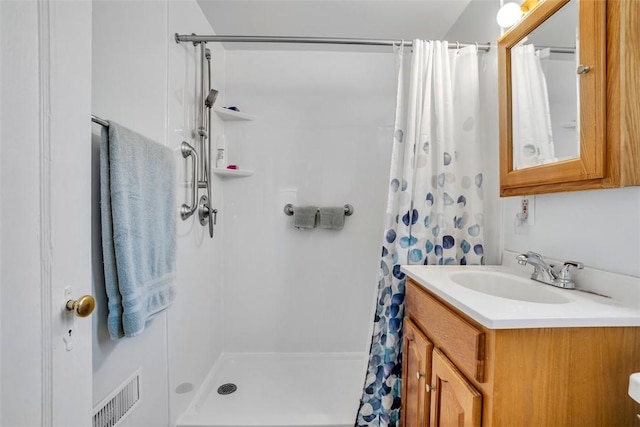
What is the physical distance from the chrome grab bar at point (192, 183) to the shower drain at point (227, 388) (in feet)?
3.70

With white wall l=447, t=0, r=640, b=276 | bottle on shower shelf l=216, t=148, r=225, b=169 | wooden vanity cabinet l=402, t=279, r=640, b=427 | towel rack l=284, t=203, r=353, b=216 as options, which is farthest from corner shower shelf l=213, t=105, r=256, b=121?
wooden vanity cabinet l=402, t=279, r=640, b=427

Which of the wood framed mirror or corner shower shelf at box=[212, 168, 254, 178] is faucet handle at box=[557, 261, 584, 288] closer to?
the wood framed mirror

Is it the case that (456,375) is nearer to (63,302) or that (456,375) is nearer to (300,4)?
(63,302)

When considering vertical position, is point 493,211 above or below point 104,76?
below

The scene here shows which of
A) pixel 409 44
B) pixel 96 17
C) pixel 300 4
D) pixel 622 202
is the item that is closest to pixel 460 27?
pixel 409 44

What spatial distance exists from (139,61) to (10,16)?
0.93 metres

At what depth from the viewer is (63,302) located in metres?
0.56

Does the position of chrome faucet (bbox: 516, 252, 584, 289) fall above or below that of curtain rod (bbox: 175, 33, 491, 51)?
below

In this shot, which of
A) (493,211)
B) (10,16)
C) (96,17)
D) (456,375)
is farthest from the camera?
(493,211)

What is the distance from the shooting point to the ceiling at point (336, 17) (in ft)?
5.57

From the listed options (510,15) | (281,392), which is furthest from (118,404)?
(510,15)

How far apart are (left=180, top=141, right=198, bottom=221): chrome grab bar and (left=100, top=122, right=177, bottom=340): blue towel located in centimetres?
39

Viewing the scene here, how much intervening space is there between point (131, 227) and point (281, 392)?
56.0 inches

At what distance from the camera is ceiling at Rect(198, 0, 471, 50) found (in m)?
1.70
